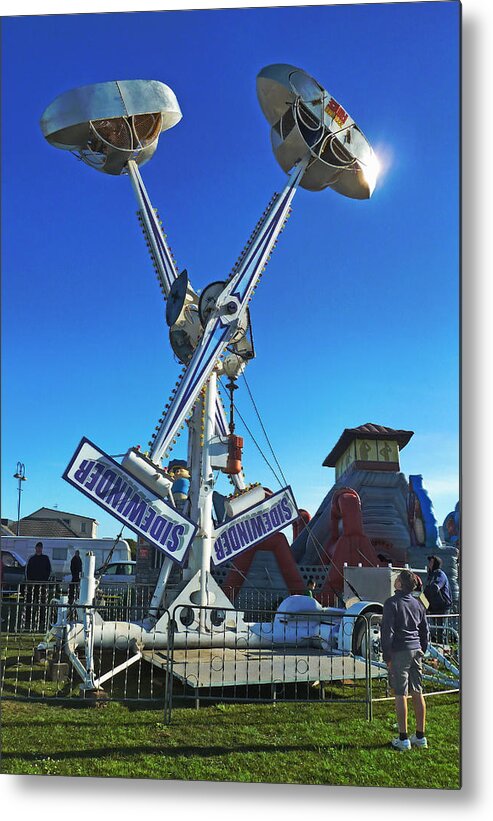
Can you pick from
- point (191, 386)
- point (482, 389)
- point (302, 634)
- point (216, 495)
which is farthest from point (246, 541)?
point (216, 495)

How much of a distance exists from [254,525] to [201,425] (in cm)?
130

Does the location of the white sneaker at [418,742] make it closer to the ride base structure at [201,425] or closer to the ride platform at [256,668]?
the ride platform at [256,668]

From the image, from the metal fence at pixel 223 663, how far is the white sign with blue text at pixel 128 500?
2.62 ft

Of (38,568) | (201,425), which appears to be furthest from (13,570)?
(201,425)

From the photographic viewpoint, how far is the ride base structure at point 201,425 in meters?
6.73

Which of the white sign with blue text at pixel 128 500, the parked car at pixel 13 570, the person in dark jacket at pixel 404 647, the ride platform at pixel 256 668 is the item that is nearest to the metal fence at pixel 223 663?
the ride platform at pixel 256 668

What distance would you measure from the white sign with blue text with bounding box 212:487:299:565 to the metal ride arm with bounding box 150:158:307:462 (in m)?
1.31

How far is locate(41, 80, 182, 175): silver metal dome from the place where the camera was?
6867 millimetres

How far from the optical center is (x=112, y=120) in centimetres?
763

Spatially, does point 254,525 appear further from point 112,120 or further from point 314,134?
point 112,120

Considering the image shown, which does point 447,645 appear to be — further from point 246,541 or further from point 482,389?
point 482,389

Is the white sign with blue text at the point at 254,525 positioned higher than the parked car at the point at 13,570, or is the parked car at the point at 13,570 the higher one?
the white sign with blue text at the point at 254,525

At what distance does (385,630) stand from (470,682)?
24.4 inches

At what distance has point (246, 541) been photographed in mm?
7797
